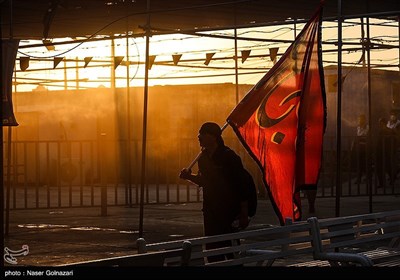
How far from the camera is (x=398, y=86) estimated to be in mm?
34531

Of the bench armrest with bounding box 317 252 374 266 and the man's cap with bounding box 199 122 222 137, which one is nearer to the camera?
the bench armrest with bounding box 317 252 374 266

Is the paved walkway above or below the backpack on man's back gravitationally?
below

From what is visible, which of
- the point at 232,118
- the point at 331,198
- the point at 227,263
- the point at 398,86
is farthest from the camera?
the point at 398,86

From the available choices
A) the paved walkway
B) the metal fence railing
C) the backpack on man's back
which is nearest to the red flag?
the backpack on man's back

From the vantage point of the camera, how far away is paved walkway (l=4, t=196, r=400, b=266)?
43.2 ft

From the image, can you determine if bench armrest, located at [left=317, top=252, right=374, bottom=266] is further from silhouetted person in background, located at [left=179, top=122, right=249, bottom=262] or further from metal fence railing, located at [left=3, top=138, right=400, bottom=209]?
metal fence railing, located at [left=3, top=138, right=400, bottom=209]

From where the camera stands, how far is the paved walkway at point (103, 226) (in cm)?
1316

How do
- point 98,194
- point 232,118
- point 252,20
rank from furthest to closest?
1. point 98,194
2. point 252,20
3. point 232,118

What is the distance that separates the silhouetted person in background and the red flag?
414mm

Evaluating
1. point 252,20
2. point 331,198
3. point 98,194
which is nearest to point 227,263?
point 252,20

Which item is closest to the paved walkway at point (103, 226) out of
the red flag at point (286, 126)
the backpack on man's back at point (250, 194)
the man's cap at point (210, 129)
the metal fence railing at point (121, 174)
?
the metal fence railing at point (121, 174)

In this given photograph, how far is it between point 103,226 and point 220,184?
25.1 feet

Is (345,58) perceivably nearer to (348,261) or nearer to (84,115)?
(84,115)

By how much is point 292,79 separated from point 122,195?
16.1 metres
